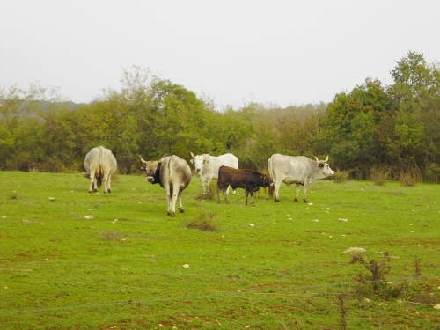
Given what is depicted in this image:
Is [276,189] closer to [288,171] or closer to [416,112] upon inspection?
[288,171]

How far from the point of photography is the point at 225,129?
50.5m

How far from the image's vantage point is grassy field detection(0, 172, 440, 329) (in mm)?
8852

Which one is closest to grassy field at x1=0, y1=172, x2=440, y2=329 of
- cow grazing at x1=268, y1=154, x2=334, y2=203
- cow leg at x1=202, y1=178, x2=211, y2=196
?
cow leg at x1=202, y1=178, x2=211, y2=196

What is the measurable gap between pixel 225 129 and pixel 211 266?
127ft

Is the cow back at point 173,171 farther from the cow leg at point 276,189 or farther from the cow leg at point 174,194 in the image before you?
the cow leg at point 276,189

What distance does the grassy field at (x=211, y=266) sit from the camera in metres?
8.85

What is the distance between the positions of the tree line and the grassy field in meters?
23.1

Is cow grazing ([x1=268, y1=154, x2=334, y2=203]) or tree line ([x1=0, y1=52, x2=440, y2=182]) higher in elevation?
tree line ([x1=0, y1=52, x2=440, y2=182])

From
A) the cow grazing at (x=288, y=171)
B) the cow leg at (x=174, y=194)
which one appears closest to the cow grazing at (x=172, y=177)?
the cow leg at (x=174, y=194)

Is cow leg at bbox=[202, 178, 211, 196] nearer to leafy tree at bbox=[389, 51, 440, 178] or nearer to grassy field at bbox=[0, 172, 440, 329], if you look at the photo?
grassy field at bbox=[0, 172, 440, 329]

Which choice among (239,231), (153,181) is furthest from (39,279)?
(153,181)

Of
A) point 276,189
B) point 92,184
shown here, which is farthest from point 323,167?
point 92,184

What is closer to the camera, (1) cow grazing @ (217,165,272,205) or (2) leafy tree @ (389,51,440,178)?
(1) cow grazing @ (217,165,272,205)

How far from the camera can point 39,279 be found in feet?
34.1
